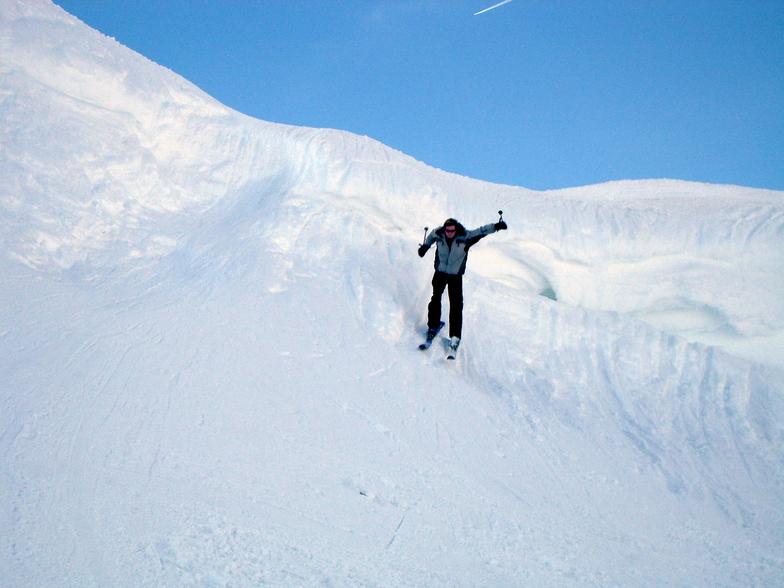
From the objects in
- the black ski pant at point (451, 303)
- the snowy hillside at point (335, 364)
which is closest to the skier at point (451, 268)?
the black ski pant at point (451, 303)

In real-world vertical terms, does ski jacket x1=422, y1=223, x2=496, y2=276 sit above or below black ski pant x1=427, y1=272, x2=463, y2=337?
above

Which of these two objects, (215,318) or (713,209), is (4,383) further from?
(713,209)

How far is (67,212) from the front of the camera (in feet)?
24.3

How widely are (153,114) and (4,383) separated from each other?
6.33 metres

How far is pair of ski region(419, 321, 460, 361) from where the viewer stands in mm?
6273

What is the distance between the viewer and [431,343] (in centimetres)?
650

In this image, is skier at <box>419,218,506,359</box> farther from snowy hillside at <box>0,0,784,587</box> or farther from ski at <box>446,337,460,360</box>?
snowy hillside at <box>0,0,784,587</box>

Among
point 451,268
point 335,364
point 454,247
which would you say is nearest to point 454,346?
point 451,268

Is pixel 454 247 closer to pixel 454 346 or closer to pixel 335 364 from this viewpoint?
pixel 454 346

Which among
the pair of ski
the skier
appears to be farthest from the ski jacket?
the pair of ski

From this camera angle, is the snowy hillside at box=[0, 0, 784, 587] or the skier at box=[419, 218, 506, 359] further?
the skier at box=[419, 218, 506, 359]

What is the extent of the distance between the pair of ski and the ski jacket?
67cm

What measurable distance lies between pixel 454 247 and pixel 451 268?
24 centimetres

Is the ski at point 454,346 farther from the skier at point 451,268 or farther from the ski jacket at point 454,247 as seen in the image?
the ski jacket at point 454,247
